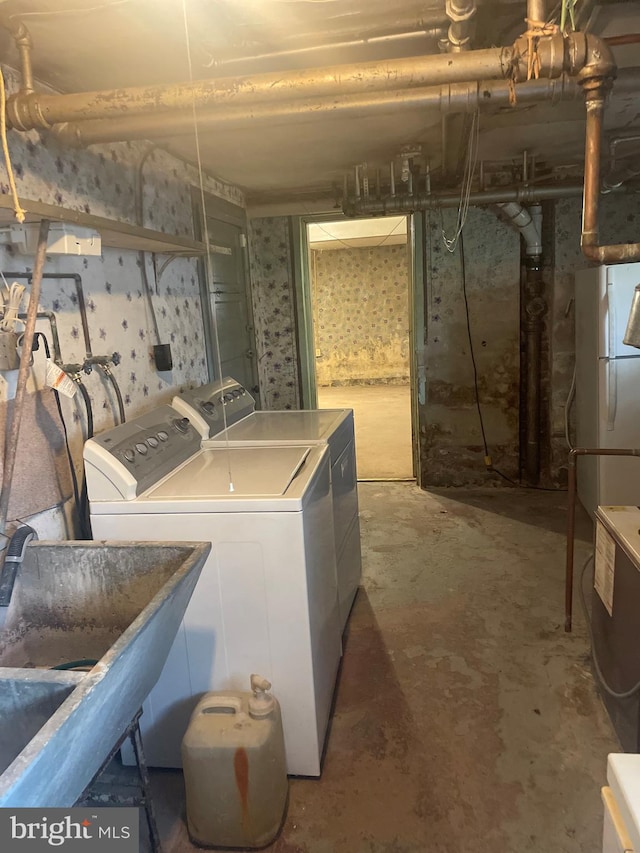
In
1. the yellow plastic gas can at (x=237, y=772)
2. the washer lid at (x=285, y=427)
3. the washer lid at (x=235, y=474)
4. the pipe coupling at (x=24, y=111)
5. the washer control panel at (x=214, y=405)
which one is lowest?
the yellow plastic gas can at (x=237, y=772)

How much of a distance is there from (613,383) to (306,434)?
5.60ft

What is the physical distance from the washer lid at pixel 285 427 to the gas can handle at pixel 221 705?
969 millimetres

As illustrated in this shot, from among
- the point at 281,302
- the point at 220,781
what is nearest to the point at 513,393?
the point at 281,302

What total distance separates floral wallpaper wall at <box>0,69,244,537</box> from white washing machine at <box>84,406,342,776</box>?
0.93 feet

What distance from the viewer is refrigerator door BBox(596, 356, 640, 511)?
3018 millimetres

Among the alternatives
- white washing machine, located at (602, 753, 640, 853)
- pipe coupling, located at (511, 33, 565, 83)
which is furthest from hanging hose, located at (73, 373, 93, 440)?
white washing machine, located at (602, 753, 640, 853)

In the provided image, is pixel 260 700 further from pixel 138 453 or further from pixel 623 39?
pixel 623 39

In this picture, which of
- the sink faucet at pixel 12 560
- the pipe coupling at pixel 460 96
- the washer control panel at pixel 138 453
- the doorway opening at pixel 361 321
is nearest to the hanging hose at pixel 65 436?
the washer control panel at pixel 138 453

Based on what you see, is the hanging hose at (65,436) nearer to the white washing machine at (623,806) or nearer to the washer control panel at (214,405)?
the washer control panel at (214,405)

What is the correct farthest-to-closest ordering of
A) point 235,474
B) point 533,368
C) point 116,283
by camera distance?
point 533,368, point 116,283, point 235,474

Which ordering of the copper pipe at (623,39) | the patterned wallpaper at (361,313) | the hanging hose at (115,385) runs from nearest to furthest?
the copper pipe at (623,39) < the hanging hose at (115,385) < the patterned wallpaper at (361,313)

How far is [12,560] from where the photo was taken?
59.3 inches

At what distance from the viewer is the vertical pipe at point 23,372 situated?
152 centimetres

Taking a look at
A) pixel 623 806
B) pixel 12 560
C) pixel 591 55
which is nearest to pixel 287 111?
pixel 591 55
